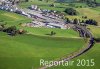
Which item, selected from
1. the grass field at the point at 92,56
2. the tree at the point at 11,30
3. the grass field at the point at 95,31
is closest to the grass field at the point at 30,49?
the tree at the point at 11,30

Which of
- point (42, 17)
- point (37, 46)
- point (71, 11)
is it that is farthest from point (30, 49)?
point (71, 11)

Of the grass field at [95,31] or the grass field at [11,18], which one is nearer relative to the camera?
the grass field at [95,31]

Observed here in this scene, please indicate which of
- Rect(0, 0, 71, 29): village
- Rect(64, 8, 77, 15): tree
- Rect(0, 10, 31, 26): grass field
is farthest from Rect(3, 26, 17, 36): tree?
Rect(64, 8, 77, 15): tree

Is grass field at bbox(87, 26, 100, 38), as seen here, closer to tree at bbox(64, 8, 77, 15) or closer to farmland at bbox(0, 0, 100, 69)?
farmland at bbox(0, 0, 100, 69)

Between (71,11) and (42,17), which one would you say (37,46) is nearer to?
(42,17)

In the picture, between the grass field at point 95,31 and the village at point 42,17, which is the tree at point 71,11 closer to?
the village at point 42,17
